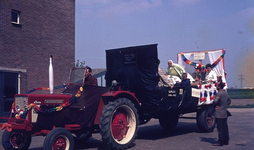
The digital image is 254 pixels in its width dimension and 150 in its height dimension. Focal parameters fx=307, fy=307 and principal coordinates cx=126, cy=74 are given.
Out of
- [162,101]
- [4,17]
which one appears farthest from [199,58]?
[4,17]

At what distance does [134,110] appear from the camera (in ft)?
26.3

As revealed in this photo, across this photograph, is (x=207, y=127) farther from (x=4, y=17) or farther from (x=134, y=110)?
(x=4, y=17)

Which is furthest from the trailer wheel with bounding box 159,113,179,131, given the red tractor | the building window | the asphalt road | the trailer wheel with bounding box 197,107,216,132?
the building window

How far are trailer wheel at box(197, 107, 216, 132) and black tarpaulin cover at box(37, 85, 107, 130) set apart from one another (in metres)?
3.96

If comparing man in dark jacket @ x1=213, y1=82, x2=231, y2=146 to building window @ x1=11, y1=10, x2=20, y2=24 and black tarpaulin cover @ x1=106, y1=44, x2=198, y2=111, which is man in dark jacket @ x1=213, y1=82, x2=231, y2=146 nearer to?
black tarpaulin cover @ x1=106, y1=44, x2=198, y2=111

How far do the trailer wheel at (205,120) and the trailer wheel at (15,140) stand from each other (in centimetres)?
563

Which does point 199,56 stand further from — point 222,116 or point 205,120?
point 222,116

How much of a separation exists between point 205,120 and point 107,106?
13.8 ft

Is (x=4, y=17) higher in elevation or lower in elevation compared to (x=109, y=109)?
higher

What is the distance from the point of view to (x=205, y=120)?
33.6ft

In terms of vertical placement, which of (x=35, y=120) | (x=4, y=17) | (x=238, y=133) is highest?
(x=4, y=17)

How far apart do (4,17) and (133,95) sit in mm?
11278

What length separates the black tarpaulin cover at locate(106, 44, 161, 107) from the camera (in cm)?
851

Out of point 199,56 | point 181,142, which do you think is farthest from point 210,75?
point 181,142
